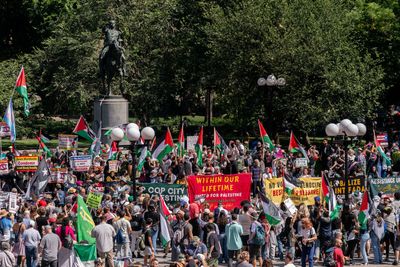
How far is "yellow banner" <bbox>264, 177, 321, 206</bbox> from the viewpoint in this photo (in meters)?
24.9

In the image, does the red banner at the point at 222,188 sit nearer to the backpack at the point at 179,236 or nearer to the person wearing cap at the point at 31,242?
the backpack at the point at 179,236

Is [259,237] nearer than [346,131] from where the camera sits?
Yes

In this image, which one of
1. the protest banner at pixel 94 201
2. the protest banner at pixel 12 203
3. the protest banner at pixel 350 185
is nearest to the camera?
the protest banner at pixel 94 201

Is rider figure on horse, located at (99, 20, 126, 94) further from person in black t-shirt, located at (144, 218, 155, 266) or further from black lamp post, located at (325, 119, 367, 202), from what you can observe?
person in black t-shirt, located at (144, 218, 155, 266)

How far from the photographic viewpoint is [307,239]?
73.5 ft

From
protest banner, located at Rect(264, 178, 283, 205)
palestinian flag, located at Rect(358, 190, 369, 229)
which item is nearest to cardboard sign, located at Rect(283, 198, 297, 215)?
protest banner, located at Rect(264, 178, 283, 205)

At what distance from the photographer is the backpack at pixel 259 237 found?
881 inches

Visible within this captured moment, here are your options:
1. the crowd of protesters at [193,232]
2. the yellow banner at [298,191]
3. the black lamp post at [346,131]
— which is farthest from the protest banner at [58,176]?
the black lamp post at [346,131]

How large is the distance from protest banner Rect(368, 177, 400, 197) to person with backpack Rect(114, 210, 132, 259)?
7117 mm

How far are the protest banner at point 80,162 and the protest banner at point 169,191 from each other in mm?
5458

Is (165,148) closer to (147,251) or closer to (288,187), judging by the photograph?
(288,187)

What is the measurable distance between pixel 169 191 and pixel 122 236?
3.48 m

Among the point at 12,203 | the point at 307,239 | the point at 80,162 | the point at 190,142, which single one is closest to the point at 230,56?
the point at 190,142

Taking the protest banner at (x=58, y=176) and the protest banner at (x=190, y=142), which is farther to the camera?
the protest banner at (x=190, y=142)
